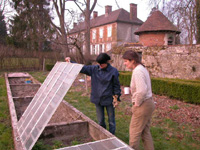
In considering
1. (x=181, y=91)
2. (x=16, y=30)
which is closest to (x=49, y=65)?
(x=16, y=30)

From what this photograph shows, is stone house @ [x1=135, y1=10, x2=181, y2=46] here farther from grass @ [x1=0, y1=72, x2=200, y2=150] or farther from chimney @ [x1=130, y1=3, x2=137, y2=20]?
chimney @ [x1=130, y1=3, x2=137, y2=20]

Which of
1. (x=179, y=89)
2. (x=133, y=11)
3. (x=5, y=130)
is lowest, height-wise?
(x=5, y=130)

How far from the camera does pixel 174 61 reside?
11.1 meters

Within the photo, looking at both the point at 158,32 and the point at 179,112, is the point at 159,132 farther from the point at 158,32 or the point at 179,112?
the point at 158,32

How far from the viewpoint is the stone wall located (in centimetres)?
1012

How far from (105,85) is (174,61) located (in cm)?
874

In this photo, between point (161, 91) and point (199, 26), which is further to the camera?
point (199, 26)

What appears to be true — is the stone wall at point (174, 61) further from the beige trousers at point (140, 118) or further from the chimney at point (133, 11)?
the chimney at point (133, 11)

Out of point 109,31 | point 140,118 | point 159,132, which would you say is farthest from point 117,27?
point 140,118

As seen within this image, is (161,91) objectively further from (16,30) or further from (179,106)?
(16,30)

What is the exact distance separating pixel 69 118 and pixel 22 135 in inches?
71.6

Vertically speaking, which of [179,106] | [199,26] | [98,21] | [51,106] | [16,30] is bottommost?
[179,106]

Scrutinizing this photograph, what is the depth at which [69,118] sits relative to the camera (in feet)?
16.6

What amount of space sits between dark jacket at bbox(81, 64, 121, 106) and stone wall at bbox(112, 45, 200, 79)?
796 cm
